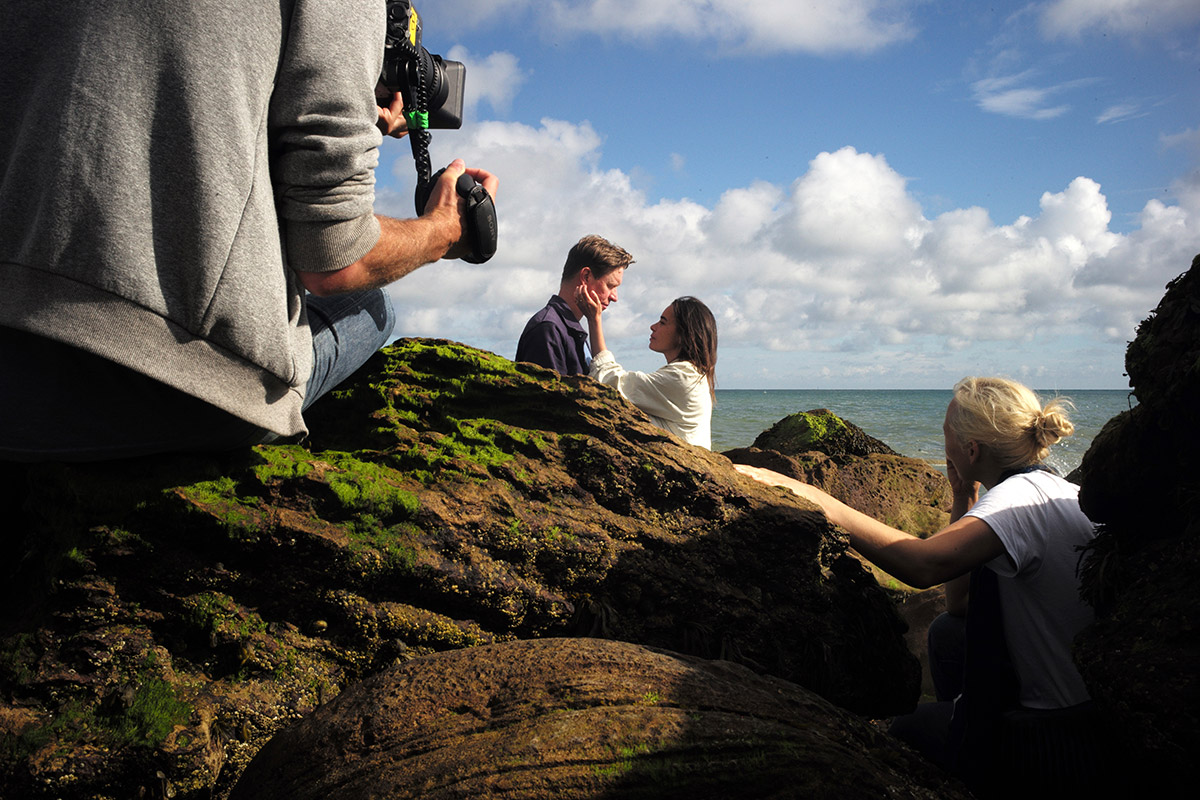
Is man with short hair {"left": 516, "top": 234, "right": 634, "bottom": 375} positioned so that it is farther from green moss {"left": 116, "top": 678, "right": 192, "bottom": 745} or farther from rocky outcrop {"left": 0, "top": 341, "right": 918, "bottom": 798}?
green moss {"left": 116, "top": 678, "right": 192, "bottom": 745}

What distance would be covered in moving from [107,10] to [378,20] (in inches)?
28.7

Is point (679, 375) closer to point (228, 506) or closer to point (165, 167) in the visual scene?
point (228, 506)

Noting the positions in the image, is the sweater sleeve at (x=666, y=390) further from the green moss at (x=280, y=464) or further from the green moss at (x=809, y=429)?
the green moss at (x=280, y=464)

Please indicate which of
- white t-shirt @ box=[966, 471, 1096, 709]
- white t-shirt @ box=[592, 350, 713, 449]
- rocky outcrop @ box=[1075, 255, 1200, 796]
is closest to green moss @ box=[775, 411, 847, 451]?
white t-shirt @ box=[592, 350, 713, 449]

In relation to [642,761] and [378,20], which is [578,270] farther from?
[642,761]

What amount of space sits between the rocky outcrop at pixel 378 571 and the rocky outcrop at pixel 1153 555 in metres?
1.01

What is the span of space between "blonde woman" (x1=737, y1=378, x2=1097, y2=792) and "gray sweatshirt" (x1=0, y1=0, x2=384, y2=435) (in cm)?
262

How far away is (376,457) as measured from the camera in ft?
9.86

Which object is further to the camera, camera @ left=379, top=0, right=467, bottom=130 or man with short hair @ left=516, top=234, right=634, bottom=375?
man with short hair @ left=516, top=234, right=634, bottom=375

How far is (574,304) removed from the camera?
279 inches

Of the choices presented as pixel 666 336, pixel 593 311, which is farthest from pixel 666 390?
pixel 593 311

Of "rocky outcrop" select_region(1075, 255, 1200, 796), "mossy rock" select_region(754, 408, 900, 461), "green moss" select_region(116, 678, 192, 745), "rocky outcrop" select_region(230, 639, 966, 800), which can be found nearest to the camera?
"rocky outcrop" select_region(230, 639, 966, 800)

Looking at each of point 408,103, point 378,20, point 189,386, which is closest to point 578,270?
point 408,103

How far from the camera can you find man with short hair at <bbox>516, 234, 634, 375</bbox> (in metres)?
6.64
